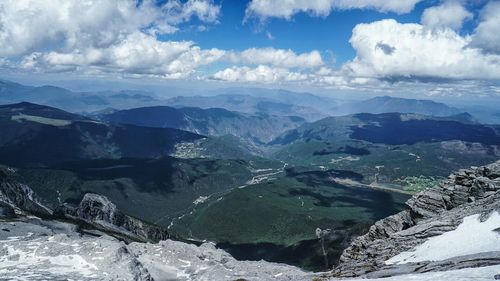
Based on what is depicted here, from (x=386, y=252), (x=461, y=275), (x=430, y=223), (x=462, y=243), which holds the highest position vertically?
(x=461, y=275)

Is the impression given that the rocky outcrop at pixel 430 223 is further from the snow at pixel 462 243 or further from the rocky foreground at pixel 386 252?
the snow at pixel 462 243

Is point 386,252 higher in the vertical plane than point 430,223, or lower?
lower

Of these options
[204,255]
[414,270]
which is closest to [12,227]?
[204,255]

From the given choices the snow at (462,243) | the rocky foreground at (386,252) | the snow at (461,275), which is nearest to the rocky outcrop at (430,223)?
the rocky foreground at (386,252)

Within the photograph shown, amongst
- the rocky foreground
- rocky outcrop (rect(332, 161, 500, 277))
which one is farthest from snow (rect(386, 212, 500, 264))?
rocky outcrop (rect(332, 161, 500, 277))

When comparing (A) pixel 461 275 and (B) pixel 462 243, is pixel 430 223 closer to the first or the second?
(B) pixel 462 243

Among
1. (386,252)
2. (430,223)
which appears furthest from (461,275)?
(430,223)
